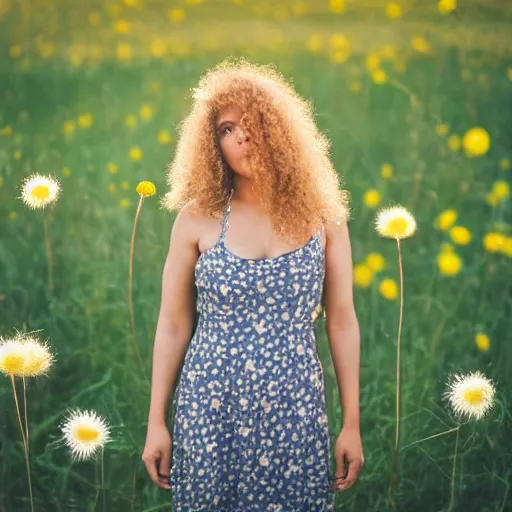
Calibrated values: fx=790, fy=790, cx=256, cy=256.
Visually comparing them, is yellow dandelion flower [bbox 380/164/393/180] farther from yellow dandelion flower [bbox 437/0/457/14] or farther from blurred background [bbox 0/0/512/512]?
yellow dandelion flower [bbox 437/0/457/14]

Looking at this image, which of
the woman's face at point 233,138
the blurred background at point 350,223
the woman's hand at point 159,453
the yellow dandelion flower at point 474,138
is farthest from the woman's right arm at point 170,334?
the yellow dandelion flower at point 474,138

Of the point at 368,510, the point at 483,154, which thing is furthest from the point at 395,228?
the point at 368,510

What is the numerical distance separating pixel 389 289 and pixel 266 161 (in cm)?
59

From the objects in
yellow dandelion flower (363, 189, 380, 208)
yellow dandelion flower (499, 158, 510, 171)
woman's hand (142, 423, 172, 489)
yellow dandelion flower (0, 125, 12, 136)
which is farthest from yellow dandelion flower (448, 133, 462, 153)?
yellow dandelion flower (0, 125, 12, 136)

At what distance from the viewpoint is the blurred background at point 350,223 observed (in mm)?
2191

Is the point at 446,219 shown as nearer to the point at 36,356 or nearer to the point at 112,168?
the point at 112,168

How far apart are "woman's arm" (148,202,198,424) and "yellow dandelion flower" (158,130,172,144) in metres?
0.34

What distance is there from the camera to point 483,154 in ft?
7.27

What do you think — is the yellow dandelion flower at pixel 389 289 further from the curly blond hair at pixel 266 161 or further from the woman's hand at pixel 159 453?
the woman's hand at pixel 159 453

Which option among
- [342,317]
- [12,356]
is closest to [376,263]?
[342,317]

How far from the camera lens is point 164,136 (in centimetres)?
219

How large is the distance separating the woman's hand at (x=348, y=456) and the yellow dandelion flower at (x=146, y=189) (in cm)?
83

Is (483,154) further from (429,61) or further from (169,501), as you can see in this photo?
(169,501)

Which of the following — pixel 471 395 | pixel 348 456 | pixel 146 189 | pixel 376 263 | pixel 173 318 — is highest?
pixel 146 189
